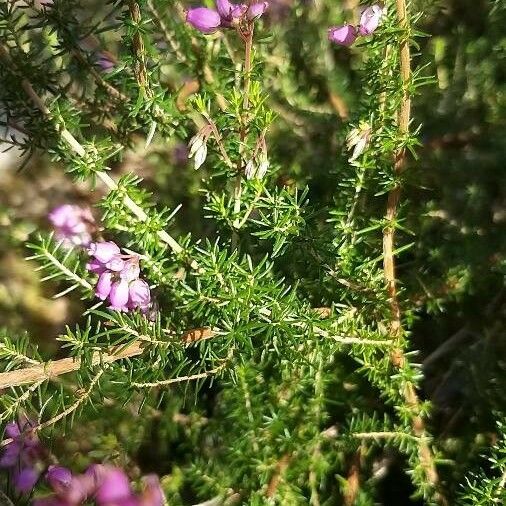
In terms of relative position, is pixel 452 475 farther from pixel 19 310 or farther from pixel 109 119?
pixel 19 310

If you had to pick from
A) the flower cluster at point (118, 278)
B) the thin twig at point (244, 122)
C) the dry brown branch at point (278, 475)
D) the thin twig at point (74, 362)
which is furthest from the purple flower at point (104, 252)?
the dry brown branch at point (278, 475)

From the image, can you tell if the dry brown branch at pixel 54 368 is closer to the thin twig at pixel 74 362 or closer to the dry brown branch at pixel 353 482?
the thin twig at pixel 74 362

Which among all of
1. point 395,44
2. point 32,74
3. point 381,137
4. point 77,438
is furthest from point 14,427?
point 395,44

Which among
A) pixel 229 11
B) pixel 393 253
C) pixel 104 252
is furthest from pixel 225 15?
pixel 393 253

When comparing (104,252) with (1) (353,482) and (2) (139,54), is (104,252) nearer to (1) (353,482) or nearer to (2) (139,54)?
(2) (139,54)

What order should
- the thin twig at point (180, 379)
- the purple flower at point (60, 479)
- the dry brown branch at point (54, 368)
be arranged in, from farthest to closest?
the purple flower at point (60, 479) < the thin twig at point (180, 379) < the dry brown branch at point (54, 368)
